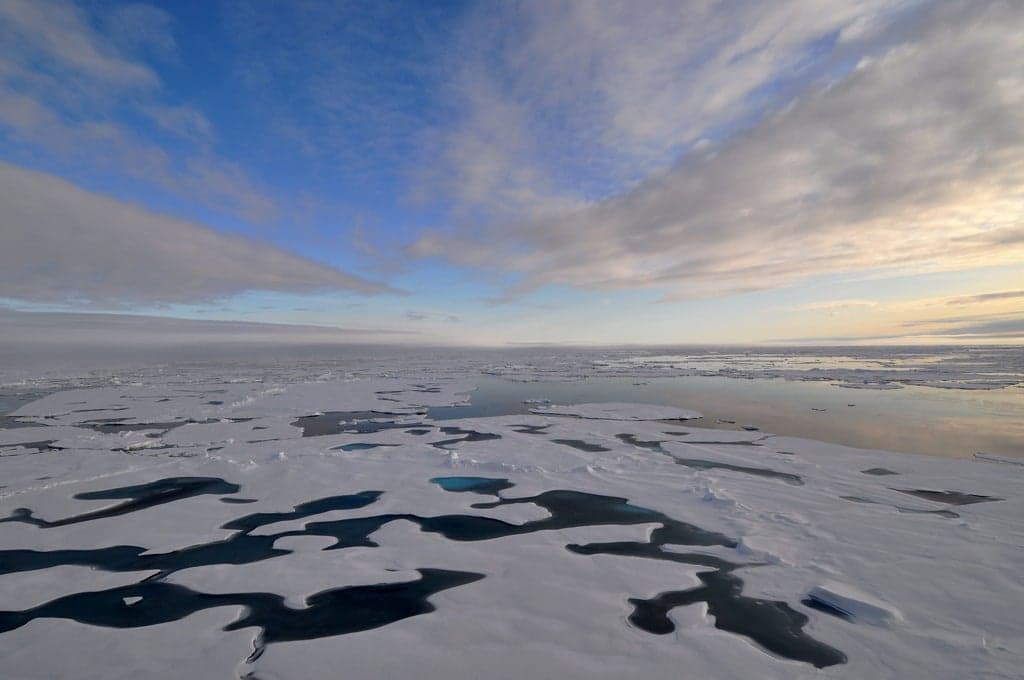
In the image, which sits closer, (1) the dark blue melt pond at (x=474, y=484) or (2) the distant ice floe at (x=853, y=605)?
(2) the distant ice floe at (x=853, y=605)

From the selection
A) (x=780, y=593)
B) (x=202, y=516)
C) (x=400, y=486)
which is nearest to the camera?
(x=780, y=593)

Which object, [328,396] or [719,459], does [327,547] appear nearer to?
[719,459]

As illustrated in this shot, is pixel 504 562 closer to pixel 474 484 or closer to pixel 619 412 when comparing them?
pixel 474 484

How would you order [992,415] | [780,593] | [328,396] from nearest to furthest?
[780,593]
[992,415]
[328,396]

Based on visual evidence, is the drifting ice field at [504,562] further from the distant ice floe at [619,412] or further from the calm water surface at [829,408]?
the distant ice floe at [619,412]

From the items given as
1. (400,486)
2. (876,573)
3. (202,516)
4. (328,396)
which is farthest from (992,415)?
(328,396)

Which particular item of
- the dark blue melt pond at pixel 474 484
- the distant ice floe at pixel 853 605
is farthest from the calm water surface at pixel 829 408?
the distant ice floe at pixel 853 605

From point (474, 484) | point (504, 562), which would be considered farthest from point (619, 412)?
point (504, 562)
